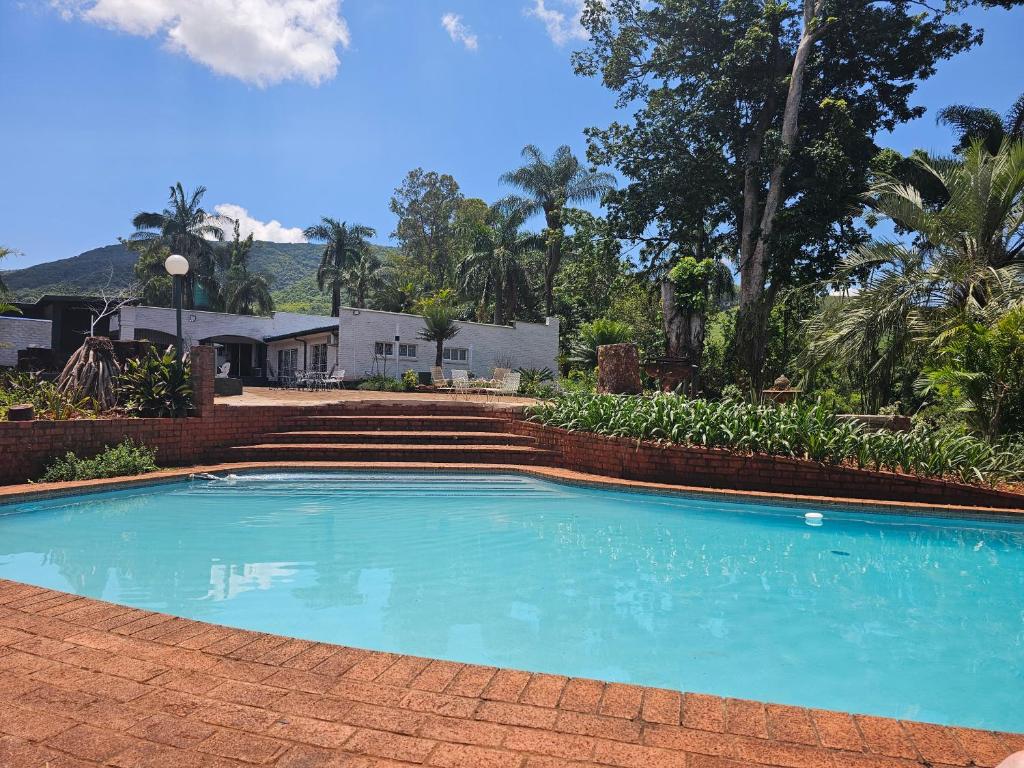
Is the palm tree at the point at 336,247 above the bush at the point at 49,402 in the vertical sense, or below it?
above

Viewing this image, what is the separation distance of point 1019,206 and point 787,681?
1115 centimetres

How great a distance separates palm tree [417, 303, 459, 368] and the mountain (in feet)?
146

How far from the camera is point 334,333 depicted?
2419cm

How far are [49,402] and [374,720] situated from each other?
31.4ft

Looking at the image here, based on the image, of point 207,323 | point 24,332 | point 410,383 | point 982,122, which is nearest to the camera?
point 982,122

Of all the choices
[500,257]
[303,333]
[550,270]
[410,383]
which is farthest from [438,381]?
[550,270]

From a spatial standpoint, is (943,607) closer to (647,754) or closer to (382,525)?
(647,754)

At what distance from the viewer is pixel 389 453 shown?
35.0ft

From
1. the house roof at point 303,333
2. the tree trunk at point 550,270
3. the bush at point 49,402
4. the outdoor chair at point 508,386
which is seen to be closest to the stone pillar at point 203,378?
the bush at point 49,402

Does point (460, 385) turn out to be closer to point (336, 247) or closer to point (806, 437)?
point (806, 437)

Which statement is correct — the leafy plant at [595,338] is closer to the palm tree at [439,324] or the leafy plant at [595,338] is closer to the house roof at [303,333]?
the palm tree at [439,324]

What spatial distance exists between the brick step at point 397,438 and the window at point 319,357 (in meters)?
15.0

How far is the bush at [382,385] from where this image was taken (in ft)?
70.9

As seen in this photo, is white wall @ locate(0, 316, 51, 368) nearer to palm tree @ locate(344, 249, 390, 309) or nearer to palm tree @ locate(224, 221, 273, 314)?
palm tree @ locate(344, 249, 390, 309)
